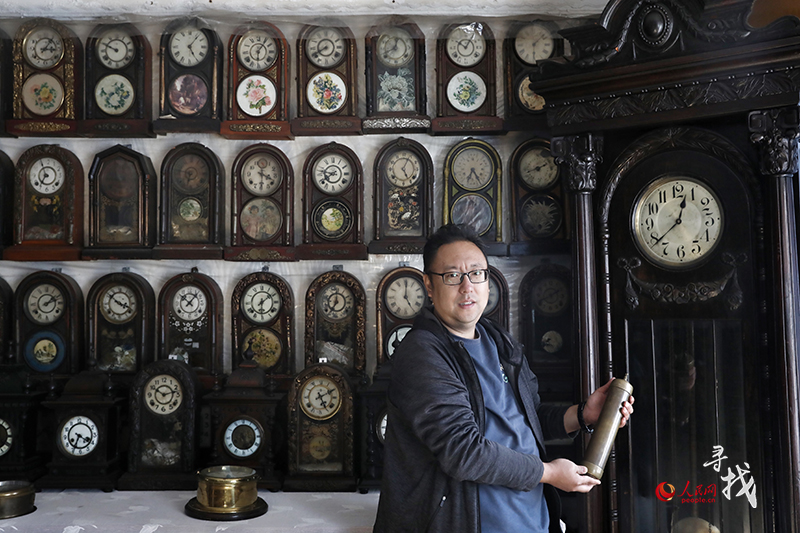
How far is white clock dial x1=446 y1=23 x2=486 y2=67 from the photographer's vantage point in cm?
267

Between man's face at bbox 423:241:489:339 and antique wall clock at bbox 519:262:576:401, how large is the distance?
961mm

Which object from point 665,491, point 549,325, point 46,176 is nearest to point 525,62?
point 549,325

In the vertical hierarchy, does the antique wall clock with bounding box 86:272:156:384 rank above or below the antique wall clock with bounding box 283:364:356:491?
above

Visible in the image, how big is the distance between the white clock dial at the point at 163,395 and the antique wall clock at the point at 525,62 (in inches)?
66.9

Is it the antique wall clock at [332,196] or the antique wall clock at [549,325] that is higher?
the antique wall clock at [332,196]

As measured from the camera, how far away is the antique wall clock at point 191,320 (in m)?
2.69

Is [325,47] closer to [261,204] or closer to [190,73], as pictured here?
[190,73]

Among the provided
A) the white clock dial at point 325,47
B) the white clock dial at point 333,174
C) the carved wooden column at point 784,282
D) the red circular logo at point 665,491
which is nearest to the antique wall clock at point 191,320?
the white clock dial at point 333,174

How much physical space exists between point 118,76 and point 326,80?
911 millimetres

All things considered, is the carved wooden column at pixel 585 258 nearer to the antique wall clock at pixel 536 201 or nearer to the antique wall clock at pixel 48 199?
the antique wall clock at pixel 536 201

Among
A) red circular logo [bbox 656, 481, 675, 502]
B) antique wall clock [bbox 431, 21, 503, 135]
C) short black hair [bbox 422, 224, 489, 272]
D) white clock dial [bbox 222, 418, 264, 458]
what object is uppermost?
antique wall clock [bbox 431, 21, 503, 135]

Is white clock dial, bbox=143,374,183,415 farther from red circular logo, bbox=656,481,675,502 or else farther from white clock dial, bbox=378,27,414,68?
red circular logo, bbox=656,481,675,502

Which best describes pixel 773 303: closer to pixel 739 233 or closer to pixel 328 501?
pixel 739 233

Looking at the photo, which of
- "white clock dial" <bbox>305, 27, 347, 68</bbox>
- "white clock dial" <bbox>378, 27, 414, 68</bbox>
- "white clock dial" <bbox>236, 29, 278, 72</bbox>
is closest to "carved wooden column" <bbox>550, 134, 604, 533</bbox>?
"white clock dial" <bbox>378, 27, 414, 68</bbox>
